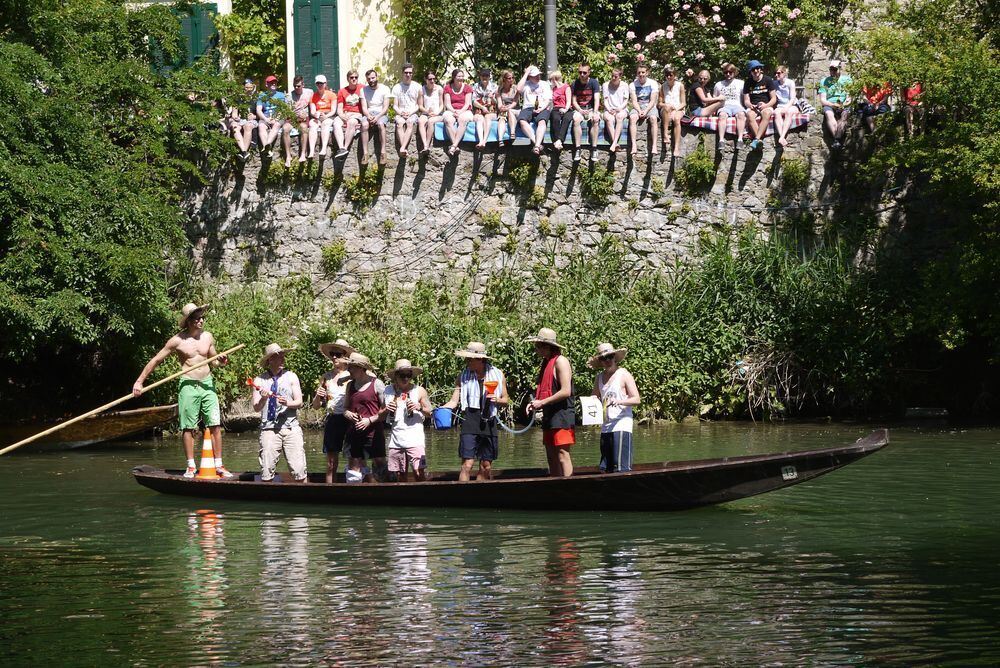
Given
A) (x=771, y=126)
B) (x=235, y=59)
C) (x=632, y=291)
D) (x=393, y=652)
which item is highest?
(x=235, y=59)

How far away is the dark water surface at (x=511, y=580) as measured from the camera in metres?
8.84

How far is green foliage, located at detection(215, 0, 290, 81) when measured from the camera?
91.2 ft

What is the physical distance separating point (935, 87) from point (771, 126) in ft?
10.3

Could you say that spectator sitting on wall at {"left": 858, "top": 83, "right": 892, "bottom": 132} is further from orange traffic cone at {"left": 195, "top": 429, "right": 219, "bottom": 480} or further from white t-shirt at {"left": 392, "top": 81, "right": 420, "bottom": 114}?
orange traffic cone at {"left": 195, "top": 429, "right": 219, "bottom": 480}

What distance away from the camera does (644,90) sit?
23375mm

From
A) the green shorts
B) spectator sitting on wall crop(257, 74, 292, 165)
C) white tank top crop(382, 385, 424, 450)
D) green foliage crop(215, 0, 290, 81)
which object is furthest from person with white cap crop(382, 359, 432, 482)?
green foliage crop(215, 0, 290, 81)

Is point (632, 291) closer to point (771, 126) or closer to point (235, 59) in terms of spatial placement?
point (771, 126)

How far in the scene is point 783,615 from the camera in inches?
374

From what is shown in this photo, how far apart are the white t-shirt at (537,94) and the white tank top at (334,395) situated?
9.73 metres

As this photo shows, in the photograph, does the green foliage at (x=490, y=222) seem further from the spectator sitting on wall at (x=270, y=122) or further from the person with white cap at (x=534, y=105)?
the spectator sitting on wall at (x=270, y=122)

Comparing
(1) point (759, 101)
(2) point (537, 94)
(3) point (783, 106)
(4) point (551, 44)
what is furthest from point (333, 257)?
(3) point (783, 106)

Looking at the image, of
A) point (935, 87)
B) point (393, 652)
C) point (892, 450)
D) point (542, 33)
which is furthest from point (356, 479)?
point (542, 33)

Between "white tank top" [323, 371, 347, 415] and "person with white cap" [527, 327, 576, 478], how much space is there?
2.08m

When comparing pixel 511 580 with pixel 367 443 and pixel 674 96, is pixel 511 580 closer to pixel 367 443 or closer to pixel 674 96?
pixel 367 443
